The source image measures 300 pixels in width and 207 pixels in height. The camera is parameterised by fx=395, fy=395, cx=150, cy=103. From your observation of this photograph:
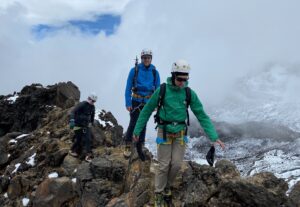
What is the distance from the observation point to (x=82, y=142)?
22672 mm

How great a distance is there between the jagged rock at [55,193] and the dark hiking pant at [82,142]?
9.40 feet

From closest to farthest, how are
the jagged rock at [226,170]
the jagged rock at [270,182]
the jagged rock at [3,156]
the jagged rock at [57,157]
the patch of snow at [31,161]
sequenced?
the jagged rock at [270,182] → the jagged rock at [226,170] → the jagged rock at [57,157] → the patch of snow at [31,161] → the jagged rock at [3,156]

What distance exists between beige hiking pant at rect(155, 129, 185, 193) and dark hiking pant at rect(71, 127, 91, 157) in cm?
935

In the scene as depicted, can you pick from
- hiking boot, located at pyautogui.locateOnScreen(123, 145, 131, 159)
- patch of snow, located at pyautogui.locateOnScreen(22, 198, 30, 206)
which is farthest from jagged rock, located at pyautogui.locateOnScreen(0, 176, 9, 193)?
hiking boot, located at pyautogui.locateOnScreen(123, 145, 131, 159)

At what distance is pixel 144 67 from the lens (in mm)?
16891

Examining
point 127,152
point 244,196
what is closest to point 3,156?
point 127,152

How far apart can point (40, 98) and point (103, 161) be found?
29.7 meters

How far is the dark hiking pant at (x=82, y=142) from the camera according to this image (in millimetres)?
22030

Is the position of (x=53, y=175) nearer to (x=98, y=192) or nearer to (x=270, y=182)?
(x=98, y=192)

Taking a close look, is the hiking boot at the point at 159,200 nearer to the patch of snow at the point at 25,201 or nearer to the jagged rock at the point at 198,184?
the jagged rock at the point at 198,184

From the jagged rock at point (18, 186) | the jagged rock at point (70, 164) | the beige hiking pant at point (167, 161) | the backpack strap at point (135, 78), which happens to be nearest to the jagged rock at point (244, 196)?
the beige hiking pant at point (167, 161)

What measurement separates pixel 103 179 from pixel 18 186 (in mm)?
6952

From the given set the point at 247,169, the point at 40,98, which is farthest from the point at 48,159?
the point at 247,169

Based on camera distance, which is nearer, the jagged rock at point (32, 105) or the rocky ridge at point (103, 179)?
the rocky ridge at point (103, 179)
